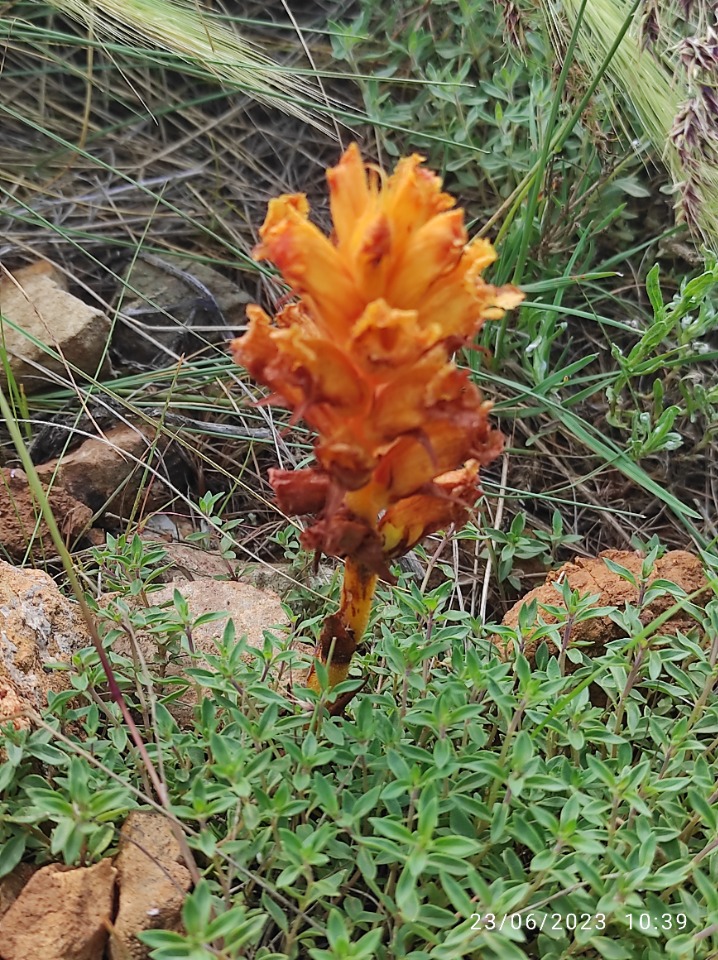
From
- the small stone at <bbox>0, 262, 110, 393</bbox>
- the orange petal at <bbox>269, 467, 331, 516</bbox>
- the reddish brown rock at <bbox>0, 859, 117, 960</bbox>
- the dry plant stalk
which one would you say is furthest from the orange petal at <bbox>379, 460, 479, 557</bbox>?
the small stone at <bbox>0, 262, 110, 393</bbox>

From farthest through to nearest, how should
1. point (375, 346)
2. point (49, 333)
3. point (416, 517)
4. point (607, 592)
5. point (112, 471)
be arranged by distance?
point (49, 333) < point (112, 471) < point (607, 592) < point (416, 517) < point (375, 346)

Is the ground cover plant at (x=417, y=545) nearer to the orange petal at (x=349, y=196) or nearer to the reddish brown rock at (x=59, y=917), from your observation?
the reddish brown rock at (x=59, y=917)

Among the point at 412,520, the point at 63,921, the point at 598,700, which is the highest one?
the point at 412,520

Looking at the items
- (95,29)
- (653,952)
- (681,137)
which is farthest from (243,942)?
(95,29)

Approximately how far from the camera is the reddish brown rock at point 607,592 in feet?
6.76

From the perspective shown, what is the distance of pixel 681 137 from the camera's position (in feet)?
6.47

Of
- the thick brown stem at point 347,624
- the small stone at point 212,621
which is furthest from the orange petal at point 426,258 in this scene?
the small stone at point 212,621

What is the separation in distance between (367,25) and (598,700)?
9.22ft

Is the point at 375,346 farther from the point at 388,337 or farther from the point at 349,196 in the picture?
the point at 349,196

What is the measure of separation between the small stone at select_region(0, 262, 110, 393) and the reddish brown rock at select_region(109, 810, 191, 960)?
1.51m

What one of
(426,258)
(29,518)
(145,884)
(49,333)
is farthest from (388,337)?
(49,333)

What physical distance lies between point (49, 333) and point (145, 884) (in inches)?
69.8

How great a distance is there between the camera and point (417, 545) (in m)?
1.97

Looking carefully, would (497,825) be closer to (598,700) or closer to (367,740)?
(367,740)
